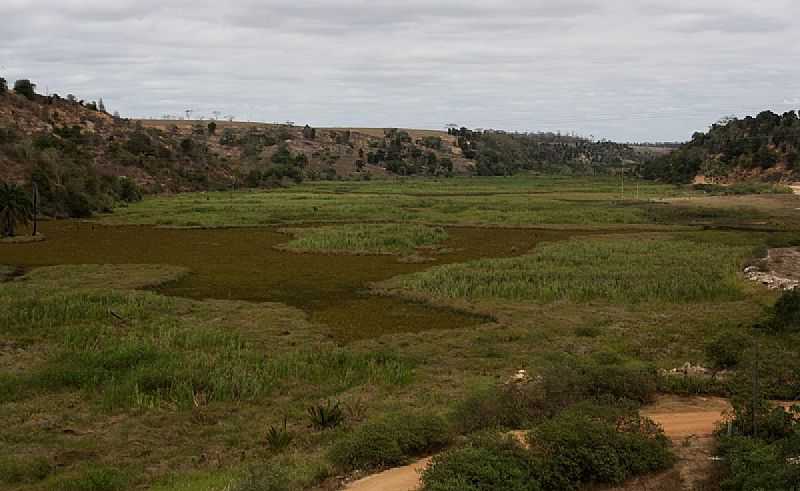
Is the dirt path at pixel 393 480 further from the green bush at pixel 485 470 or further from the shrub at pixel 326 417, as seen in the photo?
the shrub at pixel 326 417

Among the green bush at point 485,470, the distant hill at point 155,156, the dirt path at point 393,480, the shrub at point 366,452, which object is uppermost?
the distant hill at point 155,156

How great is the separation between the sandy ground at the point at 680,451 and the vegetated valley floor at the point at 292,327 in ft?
3.69

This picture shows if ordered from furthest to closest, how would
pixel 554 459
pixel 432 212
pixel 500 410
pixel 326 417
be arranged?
pixel 432 212 → pixel 326 417 → pixel 500 410 → pixel 554 459

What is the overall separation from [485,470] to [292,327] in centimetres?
1374

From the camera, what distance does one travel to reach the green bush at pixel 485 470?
1130 centimetres

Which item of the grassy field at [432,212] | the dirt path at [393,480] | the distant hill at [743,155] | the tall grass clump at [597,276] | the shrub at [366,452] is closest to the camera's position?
the dirt path at [393,480]

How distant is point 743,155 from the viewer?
119m

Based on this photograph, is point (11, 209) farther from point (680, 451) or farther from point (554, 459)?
point (680, 451)

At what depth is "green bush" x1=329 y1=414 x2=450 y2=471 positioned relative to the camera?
13.1 meters

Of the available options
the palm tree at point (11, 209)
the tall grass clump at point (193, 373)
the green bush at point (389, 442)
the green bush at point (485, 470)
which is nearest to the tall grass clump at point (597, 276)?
the tall grass clump at point (193, 373)

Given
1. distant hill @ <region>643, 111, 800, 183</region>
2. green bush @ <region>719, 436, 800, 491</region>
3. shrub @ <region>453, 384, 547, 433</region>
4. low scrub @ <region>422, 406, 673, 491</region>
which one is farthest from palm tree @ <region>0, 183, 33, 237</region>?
distant hill @ <region>643, 111, 800, 183</region>

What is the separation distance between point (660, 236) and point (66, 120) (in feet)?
272

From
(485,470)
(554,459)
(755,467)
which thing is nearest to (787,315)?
(755,467)

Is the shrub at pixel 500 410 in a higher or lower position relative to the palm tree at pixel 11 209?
lower
